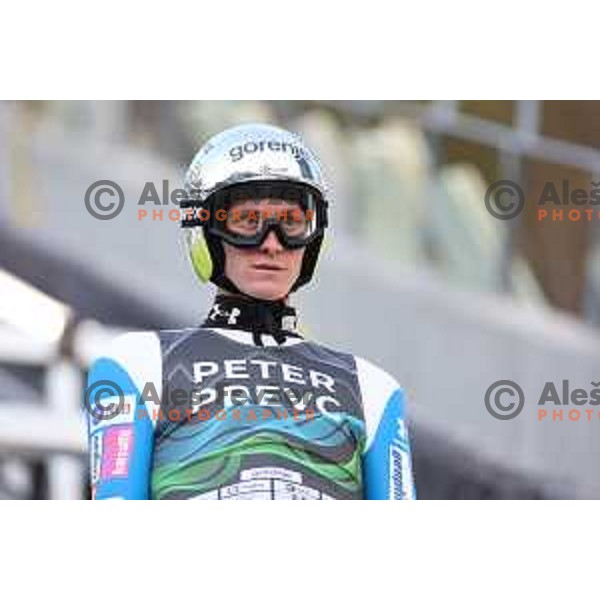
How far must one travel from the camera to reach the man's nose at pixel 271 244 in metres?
5.09

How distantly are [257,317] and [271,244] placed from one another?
180 millimetres

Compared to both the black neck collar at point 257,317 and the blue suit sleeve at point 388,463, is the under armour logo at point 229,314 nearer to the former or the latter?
the black neck collar at point 257,317

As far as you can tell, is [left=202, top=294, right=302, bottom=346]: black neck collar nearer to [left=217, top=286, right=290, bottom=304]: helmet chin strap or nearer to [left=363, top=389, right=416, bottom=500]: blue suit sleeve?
[left=217, top=286, right=290, bottom=304]: helmet chin strap

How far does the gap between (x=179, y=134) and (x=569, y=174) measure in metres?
2.28

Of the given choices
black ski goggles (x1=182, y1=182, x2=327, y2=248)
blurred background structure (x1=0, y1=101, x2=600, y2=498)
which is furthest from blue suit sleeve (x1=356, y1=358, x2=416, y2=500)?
blurred background structure (x1=0, y1=101, x2=600, y2=498)

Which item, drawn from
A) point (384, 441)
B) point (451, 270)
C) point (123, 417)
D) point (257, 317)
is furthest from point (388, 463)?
point (451, 270)

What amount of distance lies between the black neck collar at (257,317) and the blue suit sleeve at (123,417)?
18 cm

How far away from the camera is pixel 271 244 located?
509 cm

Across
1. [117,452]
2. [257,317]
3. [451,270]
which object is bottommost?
[117,452]

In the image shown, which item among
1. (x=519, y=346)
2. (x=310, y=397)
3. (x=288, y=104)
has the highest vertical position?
(x=288, y=104)

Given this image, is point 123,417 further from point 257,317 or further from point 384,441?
point 384,441
